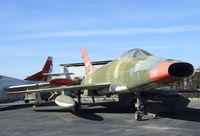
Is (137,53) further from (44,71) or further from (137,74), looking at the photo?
(44,71)

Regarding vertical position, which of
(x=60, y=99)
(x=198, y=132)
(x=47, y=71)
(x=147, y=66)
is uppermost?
(x=47, y=71)

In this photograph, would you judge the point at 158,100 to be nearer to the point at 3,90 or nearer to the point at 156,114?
the point at 156,114

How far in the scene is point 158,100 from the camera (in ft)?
68.7

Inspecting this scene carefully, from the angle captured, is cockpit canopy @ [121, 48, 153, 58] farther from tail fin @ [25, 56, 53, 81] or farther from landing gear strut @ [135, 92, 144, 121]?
tail fin @ [25, 56, 53, 81]

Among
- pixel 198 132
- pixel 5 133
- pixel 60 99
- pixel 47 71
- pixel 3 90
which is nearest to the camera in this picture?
pixel 198 132

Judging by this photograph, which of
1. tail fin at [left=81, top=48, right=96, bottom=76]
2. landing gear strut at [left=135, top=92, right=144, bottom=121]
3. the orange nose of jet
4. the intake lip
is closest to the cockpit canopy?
landing gear strut at [left=135, top=92, right=144, bottom=121]

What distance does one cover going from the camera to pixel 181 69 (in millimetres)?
10859

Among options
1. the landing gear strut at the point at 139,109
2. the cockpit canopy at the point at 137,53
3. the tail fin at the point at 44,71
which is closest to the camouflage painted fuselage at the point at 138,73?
the cockpit canopy at the point at 137,53

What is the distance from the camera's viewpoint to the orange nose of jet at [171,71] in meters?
10.5

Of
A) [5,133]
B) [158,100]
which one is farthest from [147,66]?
[158,100]

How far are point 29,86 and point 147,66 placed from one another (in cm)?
1302

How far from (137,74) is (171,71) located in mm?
1866

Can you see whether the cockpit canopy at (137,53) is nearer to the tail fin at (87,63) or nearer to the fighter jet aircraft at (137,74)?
the fighter jet aircraft at (137,74)

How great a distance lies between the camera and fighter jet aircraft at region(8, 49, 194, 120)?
10.7 metres
